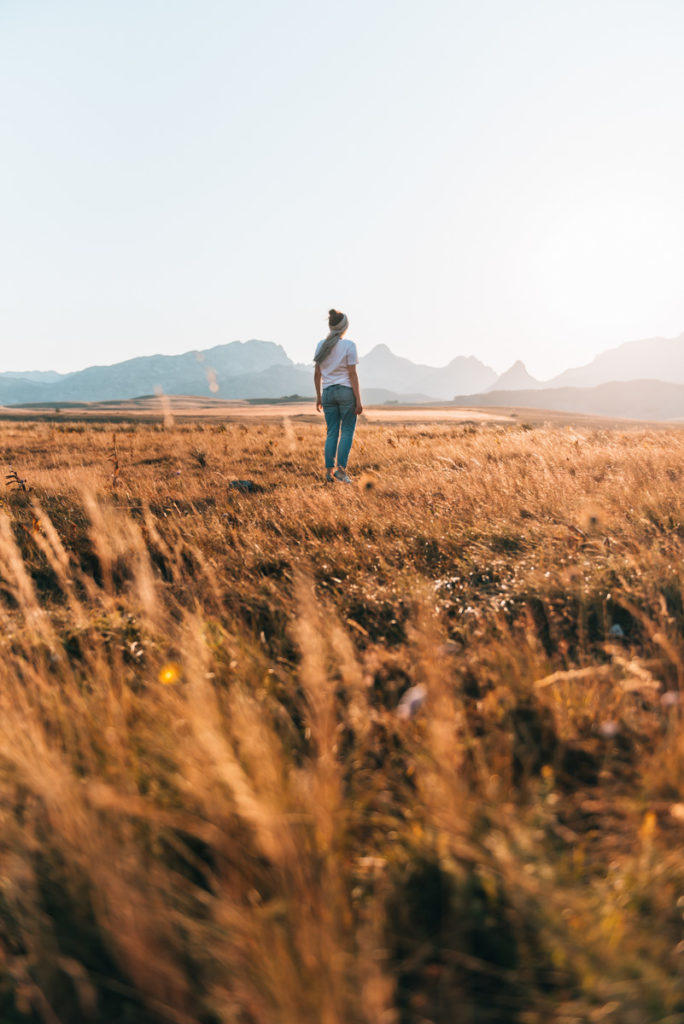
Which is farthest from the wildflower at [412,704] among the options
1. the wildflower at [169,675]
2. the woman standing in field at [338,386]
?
the woman standing in field at [338,386]

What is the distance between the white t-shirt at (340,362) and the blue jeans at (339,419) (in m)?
0.11

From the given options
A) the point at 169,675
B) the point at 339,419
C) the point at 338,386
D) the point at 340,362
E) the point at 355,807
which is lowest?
the point at 355,807

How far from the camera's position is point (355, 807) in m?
1.81

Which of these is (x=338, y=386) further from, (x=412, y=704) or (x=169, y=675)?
(x=412, y=704)

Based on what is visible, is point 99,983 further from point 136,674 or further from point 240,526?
point 240,526

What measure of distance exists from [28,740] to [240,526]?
3.40 meters

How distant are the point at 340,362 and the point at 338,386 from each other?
1.24ft

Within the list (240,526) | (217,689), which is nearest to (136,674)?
(217,689)

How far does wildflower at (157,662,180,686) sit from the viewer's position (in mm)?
2506

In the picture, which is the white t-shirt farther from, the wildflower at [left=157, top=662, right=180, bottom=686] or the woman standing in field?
the wildflower at [left=157, top=662, right=180, bottom=686]

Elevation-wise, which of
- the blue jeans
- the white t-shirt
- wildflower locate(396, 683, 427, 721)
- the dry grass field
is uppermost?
the white t-shirt

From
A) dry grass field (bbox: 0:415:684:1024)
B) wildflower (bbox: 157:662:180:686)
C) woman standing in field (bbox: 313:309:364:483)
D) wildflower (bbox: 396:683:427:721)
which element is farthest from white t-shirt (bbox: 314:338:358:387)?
wildflower (bbox: 396:683:427:721)

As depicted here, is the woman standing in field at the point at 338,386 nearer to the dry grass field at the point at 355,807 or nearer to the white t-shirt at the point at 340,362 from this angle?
the white t-shirt at the point at 340,362

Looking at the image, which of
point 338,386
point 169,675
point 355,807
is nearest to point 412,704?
point 355,807
